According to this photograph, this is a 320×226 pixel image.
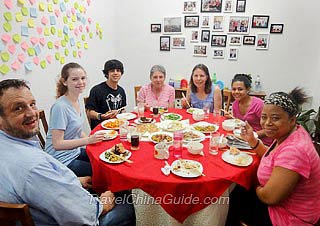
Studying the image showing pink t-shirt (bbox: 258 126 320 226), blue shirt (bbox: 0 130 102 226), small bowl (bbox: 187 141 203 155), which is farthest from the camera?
small bowl (bbox: 187 141 203 155)

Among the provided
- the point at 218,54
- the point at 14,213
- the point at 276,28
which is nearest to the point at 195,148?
the point at 14,213

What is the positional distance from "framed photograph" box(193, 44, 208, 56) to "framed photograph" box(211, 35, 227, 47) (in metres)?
0.15

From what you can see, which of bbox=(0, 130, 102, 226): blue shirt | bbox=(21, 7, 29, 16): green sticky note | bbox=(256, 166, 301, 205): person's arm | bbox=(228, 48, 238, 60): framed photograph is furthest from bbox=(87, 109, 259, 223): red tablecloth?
bbox=(228, 48, 238, 60): framed photograph

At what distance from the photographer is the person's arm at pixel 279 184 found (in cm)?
117

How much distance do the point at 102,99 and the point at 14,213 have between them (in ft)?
6.24

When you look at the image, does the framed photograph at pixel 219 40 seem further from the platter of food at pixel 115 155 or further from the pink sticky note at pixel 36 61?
the platter of food at pixel 115 155

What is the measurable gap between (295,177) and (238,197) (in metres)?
0.65

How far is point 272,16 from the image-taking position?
349 cm

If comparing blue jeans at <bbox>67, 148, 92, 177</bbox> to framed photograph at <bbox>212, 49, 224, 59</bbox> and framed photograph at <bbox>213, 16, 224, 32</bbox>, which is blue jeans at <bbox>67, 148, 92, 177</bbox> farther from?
framed photograph at <bbox>213, 16, 224, 32</bbox>

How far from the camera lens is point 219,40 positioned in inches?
148

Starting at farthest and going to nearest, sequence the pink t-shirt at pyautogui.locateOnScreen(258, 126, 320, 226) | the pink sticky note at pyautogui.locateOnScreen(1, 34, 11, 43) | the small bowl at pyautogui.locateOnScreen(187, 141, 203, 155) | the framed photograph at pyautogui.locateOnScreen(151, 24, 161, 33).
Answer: the framed photograph at pyautogui.locateOnScreen(151, 24, 161, 33), the pink sticky note at pyautogui.locateOnScreen(1, 34, 11, 43), the small bowl at pyautogui.locateOnScreen(187, 141, 203, 155), the pink t-shirt at pyautogui.locateOnScreen(258, 126, 320, 226)

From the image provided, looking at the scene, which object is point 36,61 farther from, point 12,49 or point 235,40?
point 235,40

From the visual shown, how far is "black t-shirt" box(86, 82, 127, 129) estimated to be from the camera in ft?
8.75

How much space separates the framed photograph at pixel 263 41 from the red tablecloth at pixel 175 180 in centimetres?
261
